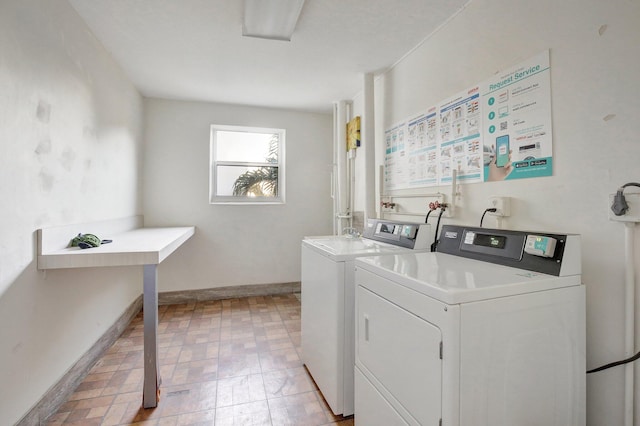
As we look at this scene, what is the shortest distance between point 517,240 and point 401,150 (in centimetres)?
145

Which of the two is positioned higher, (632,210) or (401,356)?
(632,210)

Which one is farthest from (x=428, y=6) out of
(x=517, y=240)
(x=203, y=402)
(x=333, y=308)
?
(x=203, y=402)

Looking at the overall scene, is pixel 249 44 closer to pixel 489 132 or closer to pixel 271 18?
pixel 271 18

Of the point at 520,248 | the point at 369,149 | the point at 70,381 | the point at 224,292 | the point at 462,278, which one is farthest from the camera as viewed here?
the point at 224,292

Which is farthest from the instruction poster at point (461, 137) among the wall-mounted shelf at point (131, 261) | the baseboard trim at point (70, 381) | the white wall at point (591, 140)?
the baseboard trim at point (70, 381)

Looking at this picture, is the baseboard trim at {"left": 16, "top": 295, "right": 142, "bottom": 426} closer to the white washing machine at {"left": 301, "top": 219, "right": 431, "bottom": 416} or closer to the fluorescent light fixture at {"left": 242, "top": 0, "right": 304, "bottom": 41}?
the white washing machine at {"left": 301, "top": 219, "right": 431, "bottom": 416}

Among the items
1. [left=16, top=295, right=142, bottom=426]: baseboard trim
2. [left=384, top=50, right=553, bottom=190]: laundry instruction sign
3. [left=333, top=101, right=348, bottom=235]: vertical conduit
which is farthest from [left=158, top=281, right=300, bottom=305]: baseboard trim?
[left=384, top=50, right=553, bottom=190]: laundry instruction sign

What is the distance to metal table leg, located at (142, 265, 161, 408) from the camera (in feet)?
5.52

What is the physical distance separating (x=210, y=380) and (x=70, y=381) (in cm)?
81

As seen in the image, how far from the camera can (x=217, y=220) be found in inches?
142

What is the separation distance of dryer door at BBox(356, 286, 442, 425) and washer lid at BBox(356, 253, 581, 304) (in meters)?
0.11

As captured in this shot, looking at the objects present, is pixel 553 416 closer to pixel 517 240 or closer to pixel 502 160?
pixel 517 240

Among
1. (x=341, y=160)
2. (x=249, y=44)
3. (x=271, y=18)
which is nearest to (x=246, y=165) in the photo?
(x=341, y=160)

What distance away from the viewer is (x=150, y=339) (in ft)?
5.58
